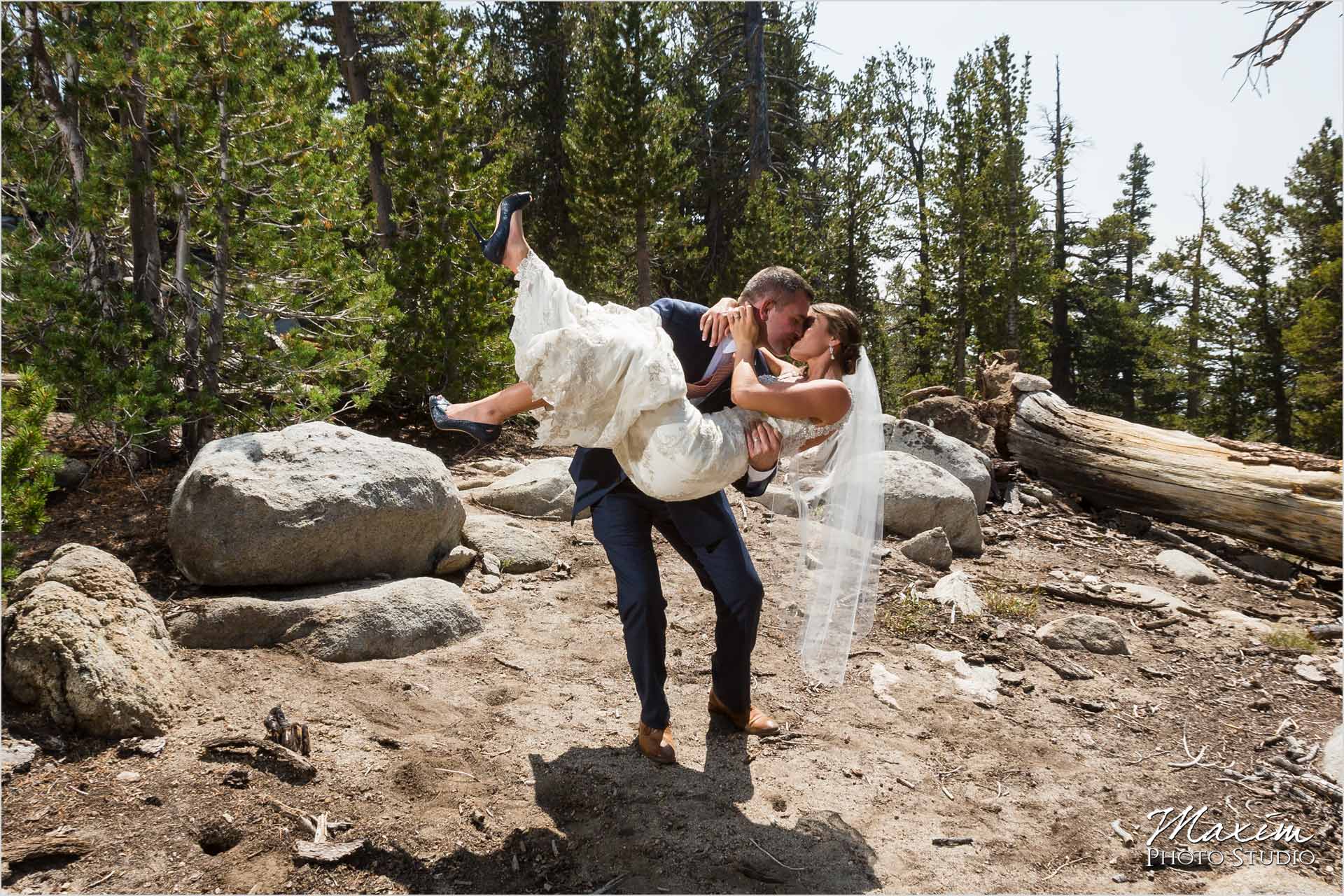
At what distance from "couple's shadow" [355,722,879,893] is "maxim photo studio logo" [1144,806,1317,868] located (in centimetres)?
120

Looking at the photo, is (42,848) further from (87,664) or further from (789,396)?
(789,396)

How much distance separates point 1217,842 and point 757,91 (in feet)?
51.6

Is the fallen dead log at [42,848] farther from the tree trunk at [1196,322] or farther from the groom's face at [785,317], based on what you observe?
the tree trunk at [1196,322]

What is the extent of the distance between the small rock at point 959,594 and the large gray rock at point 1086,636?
431 mm

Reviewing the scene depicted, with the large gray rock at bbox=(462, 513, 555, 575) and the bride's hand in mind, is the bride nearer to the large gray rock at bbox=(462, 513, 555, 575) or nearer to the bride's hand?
the bride's hand

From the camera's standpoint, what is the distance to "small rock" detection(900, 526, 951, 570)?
270 inches

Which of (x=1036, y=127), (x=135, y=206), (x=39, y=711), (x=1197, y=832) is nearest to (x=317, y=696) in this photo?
(x=39, y=711)

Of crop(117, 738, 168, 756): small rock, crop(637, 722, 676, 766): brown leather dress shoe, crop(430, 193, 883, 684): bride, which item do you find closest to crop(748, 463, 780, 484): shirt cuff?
crop(430, 193, 883, 684): bride

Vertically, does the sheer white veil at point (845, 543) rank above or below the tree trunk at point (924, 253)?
below

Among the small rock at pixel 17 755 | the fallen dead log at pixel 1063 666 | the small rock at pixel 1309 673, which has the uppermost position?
the small rock at pixel 17 755

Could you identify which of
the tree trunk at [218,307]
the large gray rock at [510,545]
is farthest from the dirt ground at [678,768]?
the tree trunk at [218,307]

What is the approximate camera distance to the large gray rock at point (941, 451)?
867 cm

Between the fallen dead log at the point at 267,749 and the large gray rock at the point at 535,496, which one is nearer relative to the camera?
the fallen dead log at the point at 267,749

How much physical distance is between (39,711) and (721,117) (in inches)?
787
